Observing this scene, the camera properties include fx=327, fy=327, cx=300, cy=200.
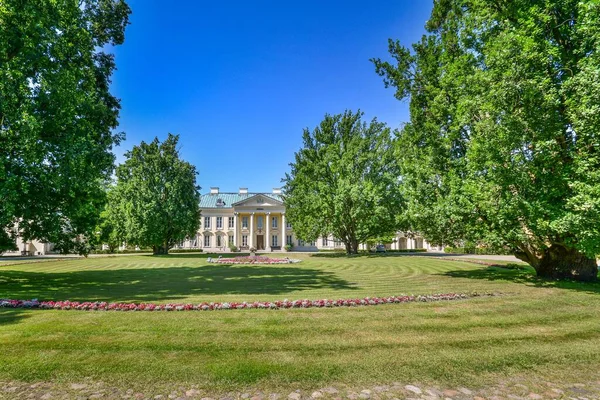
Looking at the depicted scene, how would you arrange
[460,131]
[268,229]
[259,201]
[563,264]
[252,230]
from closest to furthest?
[563,264] < [460,131] < [259,201] < [252,230] < [268,229]

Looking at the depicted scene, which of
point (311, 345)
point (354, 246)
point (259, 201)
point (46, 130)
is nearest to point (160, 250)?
point (259, 201)

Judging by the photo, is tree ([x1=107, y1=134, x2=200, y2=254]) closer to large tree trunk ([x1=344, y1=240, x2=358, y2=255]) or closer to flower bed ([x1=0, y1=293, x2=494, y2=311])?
large tree trunk ([x1=344, y1=240, x2=358, y2=255])

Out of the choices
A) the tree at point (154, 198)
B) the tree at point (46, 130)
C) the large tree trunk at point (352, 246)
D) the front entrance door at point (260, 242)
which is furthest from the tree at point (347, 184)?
the front entrance door at point (260, 242)

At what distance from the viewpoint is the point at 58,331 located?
6.20m

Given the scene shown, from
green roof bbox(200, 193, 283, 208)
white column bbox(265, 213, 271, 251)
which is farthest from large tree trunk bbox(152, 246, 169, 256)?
green roof bbox(200, 193, 283, 208)

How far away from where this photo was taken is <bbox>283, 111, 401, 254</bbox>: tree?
32469 millimetres

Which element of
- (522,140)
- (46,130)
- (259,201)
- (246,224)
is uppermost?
(259,201)

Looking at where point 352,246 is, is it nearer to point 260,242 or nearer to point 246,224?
point 260,242

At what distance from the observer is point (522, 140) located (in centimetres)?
1110

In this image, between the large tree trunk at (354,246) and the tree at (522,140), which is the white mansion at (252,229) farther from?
the tree at (522,140)

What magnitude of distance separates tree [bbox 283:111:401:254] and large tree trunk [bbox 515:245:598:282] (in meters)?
17.6

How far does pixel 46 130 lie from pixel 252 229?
175 ft

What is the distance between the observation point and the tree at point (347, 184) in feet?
107

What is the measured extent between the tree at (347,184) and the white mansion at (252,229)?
994 inches
